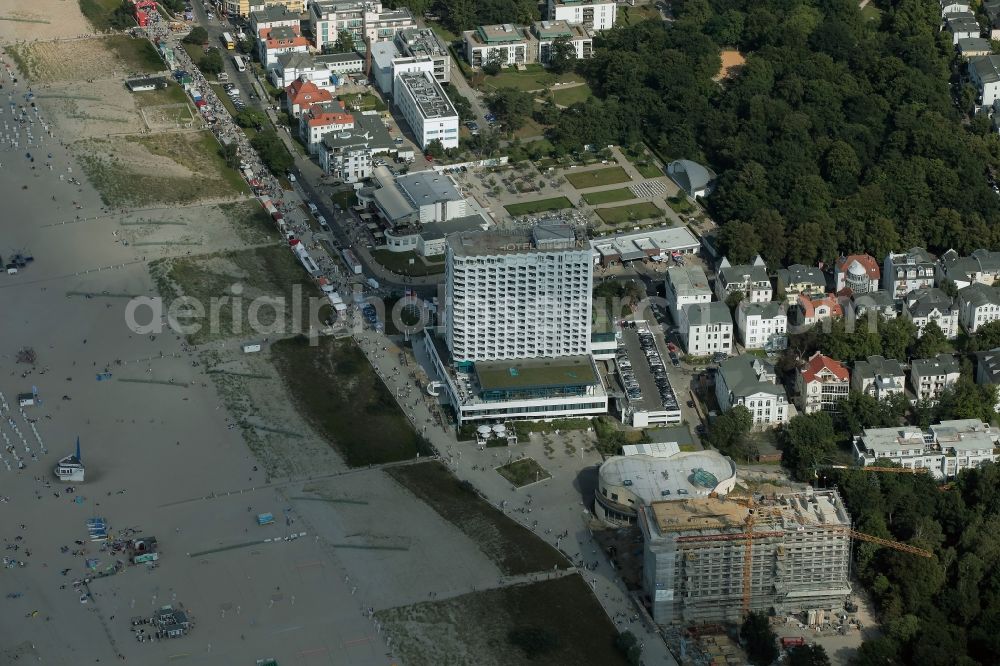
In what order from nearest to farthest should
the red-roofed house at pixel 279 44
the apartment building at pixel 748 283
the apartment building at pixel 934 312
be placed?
the apartment building at pixel 934 312
the apartment building at pixel 748 283
the red-roofed house at pixel 279 44

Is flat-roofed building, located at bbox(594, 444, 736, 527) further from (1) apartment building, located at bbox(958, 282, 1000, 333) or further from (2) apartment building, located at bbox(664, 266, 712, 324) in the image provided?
(1) apartment building, located at bbox(958, 282, 1000, 333)

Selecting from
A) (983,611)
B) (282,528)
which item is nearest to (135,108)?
(282,528)

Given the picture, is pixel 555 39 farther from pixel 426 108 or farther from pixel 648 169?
pixel 648 169

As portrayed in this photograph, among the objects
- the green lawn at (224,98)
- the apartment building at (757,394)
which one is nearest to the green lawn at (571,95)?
the green lawn at (224,98)

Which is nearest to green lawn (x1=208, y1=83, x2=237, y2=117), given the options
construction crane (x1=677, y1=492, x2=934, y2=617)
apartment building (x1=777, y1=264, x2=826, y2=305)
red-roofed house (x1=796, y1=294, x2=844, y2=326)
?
apartment building (x1=777, y1=264, x2=826, y2=305)

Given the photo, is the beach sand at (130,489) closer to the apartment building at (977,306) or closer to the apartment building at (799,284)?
the apartment building at (799,284)

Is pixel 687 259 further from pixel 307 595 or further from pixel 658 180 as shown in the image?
pixel 307 595

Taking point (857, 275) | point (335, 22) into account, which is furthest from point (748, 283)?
point (335, 22)
